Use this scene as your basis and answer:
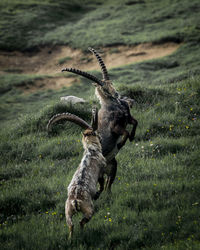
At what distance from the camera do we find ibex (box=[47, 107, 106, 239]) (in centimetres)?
439

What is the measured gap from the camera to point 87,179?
15.6 ft

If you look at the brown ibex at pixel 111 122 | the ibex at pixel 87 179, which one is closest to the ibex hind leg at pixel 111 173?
the brown ibex at pixel 111 122

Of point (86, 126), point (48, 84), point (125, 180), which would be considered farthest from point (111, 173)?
point (48, 84)

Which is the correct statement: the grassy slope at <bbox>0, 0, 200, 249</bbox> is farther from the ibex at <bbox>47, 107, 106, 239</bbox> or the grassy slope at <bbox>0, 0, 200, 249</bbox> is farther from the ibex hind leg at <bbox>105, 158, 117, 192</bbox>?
the ibex at <bbox>47, 107, 106, 239</bbox>

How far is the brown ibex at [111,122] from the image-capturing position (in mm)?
5898

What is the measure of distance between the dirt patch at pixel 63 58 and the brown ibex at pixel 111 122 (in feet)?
42.6

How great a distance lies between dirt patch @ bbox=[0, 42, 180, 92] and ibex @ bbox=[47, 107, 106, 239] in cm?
1380

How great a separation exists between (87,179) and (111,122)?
1560mm

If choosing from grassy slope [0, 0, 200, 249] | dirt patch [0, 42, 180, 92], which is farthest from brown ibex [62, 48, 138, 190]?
dirt patch [0, 42, 180, 92]

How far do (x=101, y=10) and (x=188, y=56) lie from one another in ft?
51.9

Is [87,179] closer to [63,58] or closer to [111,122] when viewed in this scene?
[111,122]

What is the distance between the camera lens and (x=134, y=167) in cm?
696

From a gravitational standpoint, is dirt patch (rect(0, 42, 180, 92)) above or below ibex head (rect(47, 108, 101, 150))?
below

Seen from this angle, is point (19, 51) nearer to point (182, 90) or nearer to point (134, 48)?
point (134, 48)
